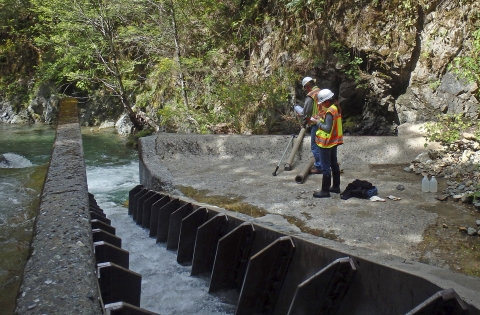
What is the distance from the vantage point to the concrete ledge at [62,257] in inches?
82.4

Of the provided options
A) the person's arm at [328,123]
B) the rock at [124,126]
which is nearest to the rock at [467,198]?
the person's arm at [328,123]

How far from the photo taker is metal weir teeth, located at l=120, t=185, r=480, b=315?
9.84ft

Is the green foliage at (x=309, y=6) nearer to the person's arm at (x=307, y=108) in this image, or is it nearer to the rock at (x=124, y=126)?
the person's arm at (x=307, y=108)

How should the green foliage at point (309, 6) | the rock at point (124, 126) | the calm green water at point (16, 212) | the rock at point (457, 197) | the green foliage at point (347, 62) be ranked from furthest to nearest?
the rock at point (124, 126) → the green foliage at point (309, 6) → the green foliage at point (347, 62) → the rock at point (457, 197) → the calm green water at point (16, 212)

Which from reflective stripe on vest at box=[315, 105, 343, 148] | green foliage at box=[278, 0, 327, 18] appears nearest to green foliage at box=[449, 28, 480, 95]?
reflective stripe on vest at box=[315, 105, 343, 148]

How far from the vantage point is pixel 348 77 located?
38.5 ft

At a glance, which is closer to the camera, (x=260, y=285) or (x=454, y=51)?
(x=260, y=285)

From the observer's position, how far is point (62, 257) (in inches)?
103

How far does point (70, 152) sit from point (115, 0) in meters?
11.0

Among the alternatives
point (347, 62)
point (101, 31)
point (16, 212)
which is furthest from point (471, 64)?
point (101, 31)

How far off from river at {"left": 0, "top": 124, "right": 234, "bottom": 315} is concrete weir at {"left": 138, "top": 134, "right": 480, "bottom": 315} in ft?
0.80

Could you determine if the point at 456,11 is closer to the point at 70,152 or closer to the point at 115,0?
the point at 70,152

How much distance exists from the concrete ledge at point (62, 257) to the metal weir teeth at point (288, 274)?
1556 millimetres

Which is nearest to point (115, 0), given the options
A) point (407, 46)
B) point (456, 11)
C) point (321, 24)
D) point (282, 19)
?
point (282, 19)
